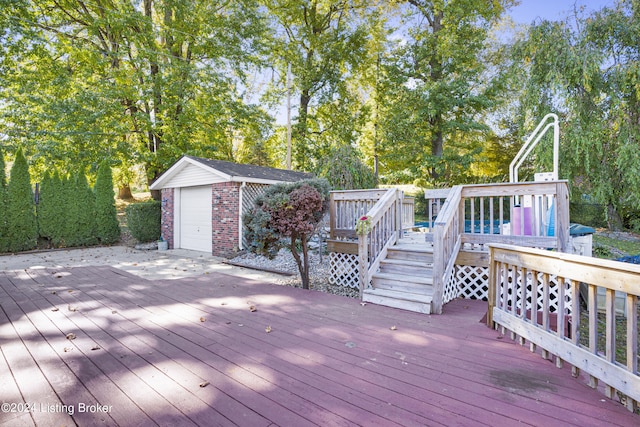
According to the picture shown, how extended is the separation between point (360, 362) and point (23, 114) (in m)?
14.5

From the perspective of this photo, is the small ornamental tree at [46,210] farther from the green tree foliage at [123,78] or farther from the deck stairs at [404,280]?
the deck stairs at [404,280]

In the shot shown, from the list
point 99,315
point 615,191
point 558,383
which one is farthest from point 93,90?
point 615,191

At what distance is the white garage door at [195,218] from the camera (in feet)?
32.0

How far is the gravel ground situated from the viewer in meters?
5.50

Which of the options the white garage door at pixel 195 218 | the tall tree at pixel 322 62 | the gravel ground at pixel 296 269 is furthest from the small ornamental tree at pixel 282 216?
the tall tree at pixel 322 62

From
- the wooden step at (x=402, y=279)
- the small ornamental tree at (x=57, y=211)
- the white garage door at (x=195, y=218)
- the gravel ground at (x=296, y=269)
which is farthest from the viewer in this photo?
the small ornamental tree at (x=57, y=211)

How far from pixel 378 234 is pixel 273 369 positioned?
116 inches

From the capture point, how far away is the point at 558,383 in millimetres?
2291

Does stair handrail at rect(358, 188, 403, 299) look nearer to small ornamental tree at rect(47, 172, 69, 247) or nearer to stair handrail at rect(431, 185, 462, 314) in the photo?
stair handrail at rect(431, 185, 462, 314)

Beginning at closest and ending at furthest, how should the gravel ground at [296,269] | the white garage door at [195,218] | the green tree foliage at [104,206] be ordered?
the gravel ground at [296,269] → the white garage door at [195,218] → the green tree foliage at [104,206]

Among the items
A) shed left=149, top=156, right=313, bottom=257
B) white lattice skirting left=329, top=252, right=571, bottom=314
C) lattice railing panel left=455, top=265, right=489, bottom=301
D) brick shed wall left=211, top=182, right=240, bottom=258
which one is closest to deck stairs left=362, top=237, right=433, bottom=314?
white lattice skirting left=329, top=252, right=571, bottom=314

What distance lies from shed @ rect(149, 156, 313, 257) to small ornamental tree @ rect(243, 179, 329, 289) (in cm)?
315

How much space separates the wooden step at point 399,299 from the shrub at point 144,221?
31.7 ft

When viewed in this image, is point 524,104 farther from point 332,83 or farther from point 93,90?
point 93,90
